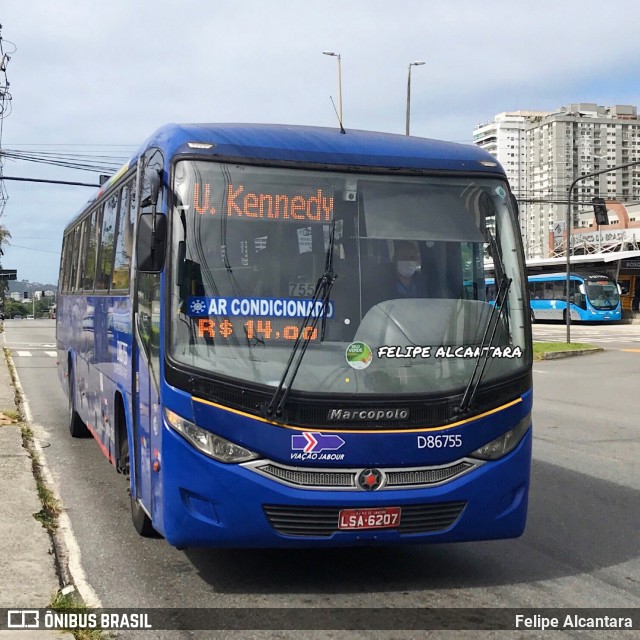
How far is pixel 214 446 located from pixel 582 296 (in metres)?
52.2

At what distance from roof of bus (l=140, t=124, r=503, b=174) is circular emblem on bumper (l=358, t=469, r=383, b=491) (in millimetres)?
1923

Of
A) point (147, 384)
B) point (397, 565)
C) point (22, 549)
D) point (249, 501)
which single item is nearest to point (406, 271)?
point (249, 501)

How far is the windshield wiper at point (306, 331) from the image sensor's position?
17.4ft

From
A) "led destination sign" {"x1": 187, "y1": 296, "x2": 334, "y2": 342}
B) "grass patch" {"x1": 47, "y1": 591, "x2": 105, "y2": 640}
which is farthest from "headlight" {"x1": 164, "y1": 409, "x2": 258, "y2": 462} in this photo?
"grass patch" {"x1": 47, "y1": 591, "x2": 105, "y2": 640}

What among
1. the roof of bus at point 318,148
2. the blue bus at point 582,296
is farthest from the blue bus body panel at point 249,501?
the blue bus at point 582,296

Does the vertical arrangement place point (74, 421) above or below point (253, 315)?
below

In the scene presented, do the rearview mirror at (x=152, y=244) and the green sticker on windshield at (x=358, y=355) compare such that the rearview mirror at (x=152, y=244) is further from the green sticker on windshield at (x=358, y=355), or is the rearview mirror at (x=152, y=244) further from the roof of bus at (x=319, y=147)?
the green sticker on windshield at (x=358, y=355)

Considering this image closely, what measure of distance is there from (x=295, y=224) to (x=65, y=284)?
8224mm

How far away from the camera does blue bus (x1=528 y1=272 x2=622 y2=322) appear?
54312 millimetres

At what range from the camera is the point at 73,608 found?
518cm

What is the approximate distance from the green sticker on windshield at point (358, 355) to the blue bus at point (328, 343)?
0.01 m

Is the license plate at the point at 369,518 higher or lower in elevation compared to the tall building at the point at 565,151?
lower

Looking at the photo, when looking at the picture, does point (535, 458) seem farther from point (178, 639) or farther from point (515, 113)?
point (515, 113)

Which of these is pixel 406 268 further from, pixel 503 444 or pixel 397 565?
pixel 397 565
